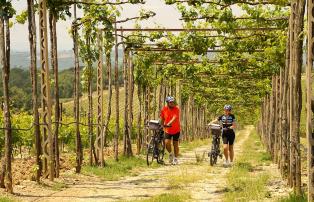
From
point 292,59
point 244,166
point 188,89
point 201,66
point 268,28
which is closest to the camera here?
point 292,59

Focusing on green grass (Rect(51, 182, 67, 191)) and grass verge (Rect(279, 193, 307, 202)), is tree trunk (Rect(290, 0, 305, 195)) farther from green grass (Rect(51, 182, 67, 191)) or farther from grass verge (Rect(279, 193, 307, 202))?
green grass (Rect(51, 182, 67, 191))

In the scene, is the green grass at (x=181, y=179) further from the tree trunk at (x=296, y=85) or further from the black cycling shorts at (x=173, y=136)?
the tree trunk at (x=296, y=85)

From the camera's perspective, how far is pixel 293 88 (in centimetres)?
857

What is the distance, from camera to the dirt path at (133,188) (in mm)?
9211

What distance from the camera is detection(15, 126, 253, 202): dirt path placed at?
30.2ft

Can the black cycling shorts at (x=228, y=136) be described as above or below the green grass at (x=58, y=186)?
above

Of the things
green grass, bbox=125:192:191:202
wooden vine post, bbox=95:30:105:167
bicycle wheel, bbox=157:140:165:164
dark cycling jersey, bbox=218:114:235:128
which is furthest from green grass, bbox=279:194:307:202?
bicycle wheel, bbox=157:140:165:164

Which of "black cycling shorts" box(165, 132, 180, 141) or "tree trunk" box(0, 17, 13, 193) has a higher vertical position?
"tree trunk" box(0, 17, 13, 193)

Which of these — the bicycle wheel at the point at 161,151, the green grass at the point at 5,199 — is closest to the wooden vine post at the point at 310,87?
the green grass at the point at 5,199

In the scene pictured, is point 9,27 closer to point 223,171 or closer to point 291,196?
point 291,196

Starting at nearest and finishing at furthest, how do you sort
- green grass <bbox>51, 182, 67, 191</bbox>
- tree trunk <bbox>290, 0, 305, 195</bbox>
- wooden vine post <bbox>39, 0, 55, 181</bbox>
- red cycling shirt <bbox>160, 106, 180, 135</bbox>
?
tree trunk <bbox>290, 0, 305, 195</bbox> → green grass <bbox>51, 182, 67, 191</bbox> → wooden vine post <bbox>39, 0, 55, 181</bbox> → red cycling shirt <bbox>160, 106, 180, 135</bbox>

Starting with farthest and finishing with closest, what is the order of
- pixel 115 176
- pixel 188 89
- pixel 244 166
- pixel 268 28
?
pixel 188 89 → pixel 244 166 → pixel 268 28 → pixel 115 176

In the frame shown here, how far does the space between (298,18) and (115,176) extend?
20.1ft

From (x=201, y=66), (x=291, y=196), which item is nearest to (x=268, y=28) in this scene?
(x=291, y=196)
